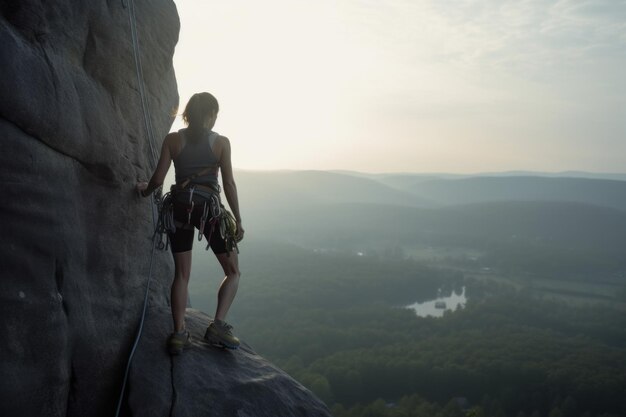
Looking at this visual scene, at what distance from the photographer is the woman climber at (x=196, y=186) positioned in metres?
4.60

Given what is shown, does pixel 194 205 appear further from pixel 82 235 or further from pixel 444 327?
pixel 444 327

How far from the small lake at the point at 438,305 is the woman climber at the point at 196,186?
261 ft

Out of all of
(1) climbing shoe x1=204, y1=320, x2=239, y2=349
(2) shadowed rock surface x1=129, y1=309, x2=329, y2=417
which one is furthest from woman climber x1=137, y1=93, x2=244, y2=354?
(1) climbing shoe x1=204, y1=320, x2=239, y2=349

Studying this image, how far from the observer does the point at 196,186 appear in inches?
185

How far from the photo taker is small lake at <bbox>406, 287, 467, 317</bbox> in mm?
83375

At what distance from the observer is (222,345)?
558 centimetres

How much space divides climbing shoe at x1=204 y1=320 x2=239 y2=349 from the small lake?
78.7 metres

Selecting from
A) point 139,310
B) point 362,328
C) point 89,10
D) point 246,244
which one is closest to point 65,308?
point 139,310

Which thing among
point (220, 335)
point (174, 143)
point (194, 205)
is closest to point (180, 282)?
point (194, 205)

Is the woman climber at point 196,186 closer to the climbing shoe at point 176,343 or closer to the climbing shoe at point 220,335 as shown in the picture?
the climbing shoe at point 176,343

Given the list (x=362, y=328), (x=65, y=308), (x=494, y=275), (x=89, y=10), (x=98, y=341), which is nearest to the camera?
(x=65, y=308)

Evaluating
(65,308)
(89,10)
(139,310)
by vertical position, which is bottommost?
(139,310)

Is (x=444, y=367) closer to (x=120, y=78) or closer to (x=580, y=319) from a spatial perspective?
(x=580, y=319)

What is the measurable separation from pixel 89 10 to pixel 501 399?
4973 cm
